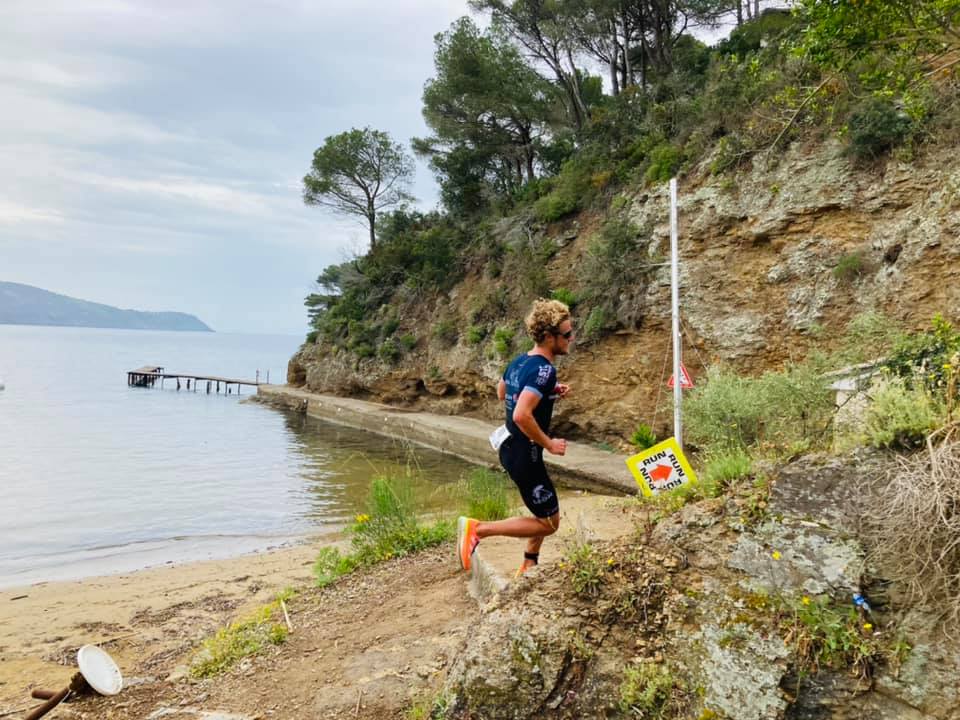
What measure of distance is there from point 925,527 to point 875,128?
12.4m

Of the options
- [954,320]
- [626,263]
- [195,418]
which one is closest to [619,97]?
[626,263]

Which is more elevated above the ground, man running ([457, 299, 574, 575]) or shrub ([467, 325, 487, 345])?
shrub ([467, 325, 487, 345])

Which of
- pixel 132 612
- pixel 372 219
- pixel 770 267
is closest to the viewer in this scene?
pixel 132 612

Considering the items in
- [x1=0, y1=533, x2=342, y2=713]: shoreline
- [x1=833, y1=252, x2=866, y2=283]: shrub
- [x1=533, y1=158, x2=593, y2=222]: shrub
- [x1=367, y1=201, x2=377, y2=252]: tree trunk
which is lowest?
[x1=0, y1=533, x2=342, y2=713]: shoreline

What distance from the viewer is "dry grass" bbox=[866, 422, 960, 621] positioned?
215 centimetres

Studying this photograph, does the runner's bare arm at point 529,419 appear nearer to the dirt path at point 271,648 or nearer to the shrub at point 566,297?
the dirt path at point 271,648

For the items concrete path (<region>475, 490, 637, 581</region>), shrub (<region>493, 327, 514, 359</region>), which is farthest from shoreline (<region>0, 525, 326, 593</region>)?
shrub (<region>493, 327, 514, 359</region>)

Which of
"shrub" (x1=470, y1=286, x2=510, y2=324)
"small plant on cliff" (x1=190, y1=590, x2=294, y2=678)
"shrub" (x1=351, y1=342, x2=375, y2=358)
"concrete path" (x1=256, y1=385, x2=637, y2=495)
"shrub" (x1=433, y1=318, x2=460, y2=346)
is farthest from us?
"shrub" (x1=351, y1=342, x2=375, y2=358)

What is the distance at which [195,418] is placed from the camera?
29.3 metres

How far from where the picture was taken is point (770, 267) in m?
13.3

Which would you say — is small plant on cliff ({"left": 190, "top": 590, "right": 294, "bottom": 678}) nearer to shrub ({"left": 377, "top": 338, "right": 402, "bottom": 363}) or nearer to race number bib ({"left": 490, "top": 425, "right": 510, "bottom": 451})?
race number bib ({"left": 490, "top": 425, "right": 510, "bottom": 451})

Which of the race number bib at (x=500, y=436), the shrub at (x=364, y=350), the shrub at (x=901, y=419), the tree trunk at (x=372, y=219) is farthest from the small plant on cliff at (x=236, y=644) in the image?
the tree trunk at (x=372, y=219)

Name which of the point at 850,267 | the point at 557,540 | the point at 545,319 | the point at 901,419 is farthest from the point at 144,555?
the point at 850,267

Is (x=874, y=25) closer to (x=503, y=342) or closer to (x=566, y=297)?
(x=566, y=297)
